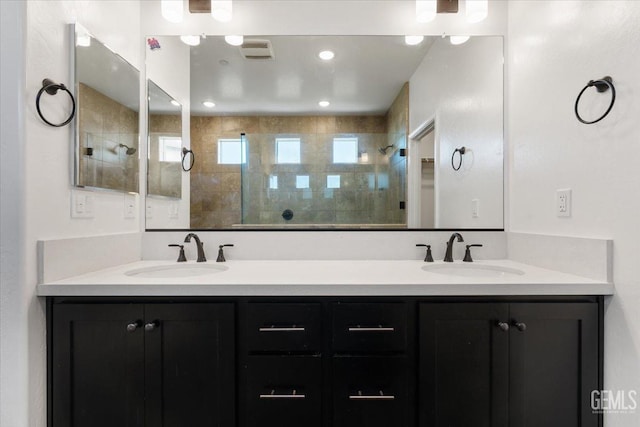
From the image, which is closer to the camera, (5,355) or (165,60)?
(5,355)

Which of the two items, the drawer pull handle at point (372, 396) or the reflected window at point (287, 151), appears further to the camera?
the reflected window at point (287, 151)

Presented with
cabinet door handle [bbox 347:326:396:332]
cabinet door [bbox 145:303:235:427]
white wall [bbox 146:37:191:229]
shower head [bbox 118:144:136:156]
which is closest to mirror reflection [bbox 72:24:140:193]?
shower head [bbox 118:144:136:156]

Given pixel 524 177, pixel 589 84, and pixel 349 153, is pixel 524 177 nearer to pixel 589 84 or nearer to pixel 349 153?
pixel 589 84

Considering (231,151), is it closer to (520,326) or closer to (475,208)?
(475,208)

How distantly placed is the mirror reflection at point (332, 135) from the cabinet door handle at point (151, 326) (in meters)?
0.70

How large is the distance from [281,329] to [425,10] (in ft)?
5.76

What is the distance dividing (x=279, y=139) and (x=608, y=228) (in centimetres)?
149

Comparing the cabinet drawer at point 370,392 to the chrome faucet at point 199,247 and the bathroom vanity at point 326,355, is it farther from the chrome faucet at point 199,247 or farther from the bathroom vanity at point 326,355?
the chrome faucet at point 199,247

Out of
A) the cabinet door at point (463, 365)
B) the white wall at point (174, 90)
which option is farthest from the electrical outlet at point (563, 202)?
the white wall at point (174, 90)

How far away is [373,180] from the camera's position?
173 cm

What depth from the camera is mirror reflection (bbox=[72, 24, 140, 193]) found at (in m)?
1.27

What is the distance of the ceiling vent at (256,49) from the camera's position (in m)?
1.71

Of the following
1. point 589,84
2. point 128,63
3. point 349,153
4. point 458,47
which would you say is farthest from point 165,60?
point 589,84

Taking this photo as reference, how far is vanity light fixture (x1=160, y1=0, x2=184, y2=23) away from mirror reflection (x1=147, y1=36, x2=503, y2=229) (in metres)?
0.12
